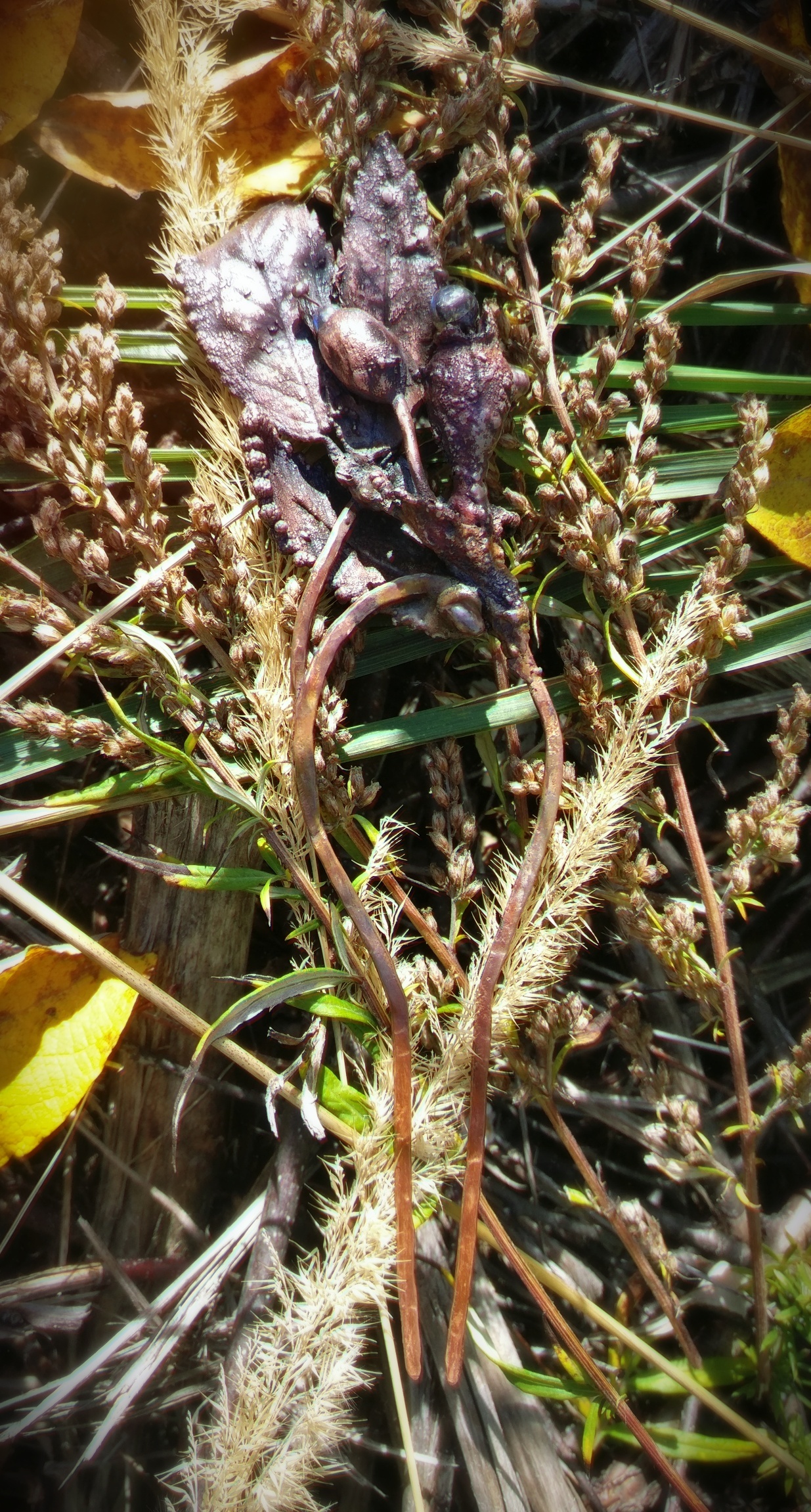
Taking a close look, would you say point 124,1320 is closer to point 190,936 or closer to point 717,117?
point 190,936

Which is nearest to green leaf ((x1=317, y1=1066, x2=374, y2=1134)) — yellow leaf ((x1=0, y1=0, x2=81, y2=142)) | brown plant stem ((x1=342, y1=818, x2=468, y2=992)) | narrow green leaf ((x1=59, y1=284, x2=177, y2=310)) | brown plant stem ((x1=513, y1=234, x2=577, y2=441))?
brown plant stem ((x1=342, y1=818, x2=468, y2=992))

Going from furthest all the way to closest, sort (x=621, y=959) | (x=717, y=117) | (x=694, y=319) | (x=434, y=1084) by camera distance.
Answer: (x=621, y=959) < (x=694, y=319) < (x=717, y=117) < (x=434, y=1084)

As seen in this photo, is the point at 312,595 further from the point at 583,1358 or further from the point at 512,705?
the point at 583,1358

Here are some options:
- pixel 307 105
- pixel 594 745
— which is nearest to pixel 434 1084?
pixel 594 745

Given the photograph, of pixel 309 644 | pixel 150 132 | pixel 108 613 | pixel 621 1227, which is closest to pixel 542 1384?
pixel 621 1227

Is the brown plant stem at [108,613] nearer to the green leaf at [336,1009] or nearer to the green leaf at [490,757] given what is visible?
the green leaf at [490,757]
